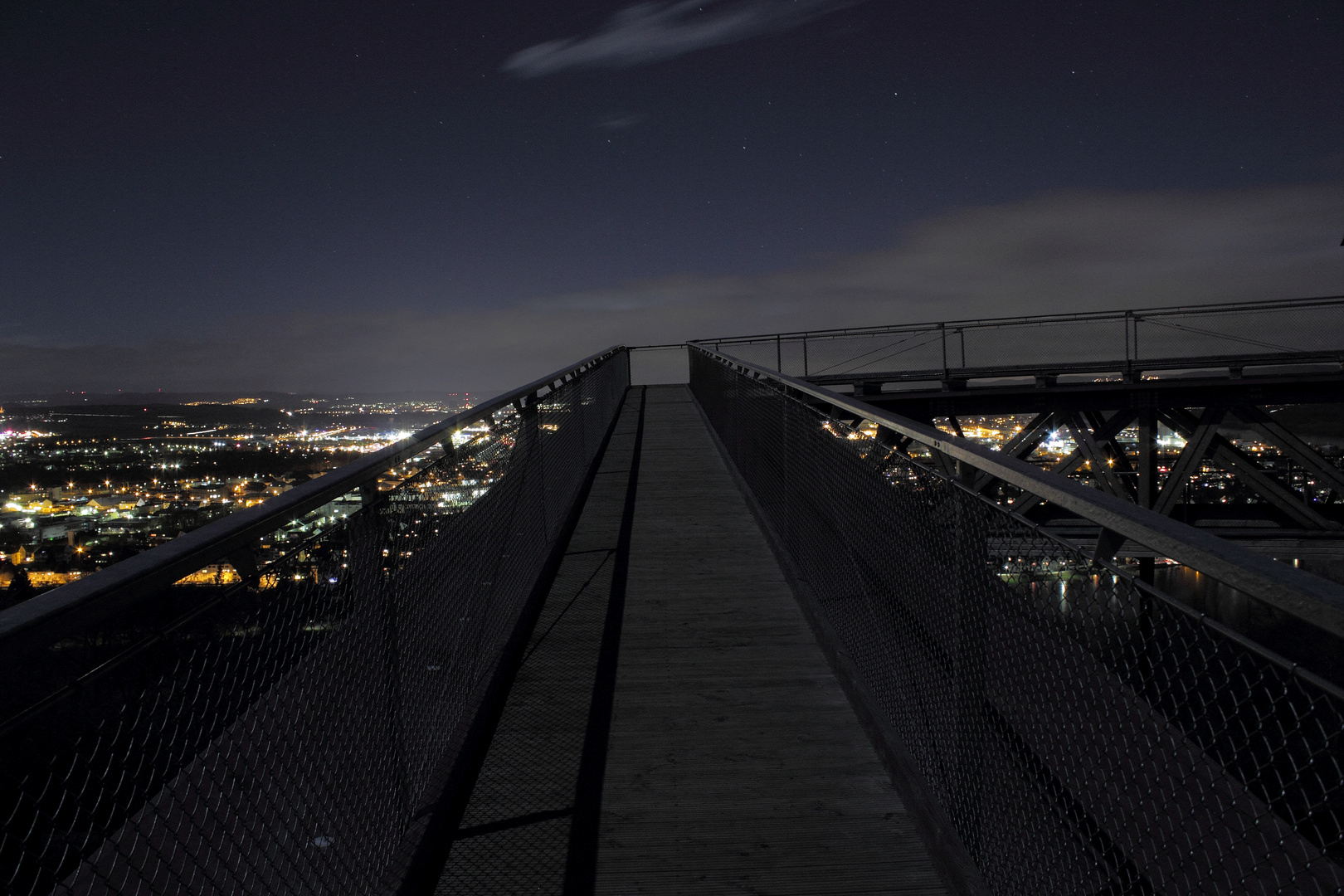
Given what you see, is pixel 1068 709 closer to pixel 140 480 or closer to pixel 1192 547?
pixel 1192 547

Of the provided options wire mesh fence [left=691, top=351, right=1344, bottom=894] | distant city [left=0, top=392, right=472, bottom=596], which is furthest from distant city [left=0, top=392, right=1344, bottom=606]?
wire mesh fence [left=691, top=351, right=1344, bottom=894]

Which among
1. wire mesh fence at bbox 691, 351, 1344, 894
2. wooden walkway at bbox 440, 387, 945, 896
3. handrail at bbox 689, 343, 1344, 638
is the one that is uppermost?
handrail at bbox 689, 343, 1344, 638

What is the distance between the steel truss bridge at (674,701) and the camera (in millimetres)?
1380

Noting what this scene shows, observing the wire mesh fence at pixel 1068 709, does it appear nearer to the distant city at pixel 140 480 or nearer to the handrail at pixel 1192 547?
the handrail at pixel 1192 547

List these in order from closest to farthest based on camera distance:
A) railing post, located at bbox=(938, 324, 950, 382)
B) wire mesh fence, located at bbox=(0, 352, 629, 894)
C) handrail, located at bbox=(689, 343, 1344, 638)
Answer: handrail, located at bbox=(689, 343, 1344, 638) < wire mesh fence, located at bbox=(0, 352, 629, 894) < railing post, located at bbox=(938, 324, 950, 382)

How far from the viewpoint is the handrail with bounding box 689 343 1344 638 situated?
1.10 metres

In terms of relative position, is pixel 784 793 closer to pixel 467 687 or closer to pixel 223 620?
pixel 467 687

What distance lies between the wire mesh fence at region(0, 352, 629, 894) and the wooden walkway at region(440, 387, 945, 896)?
395 millimetres

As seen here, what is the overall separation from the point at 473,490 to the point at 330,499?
1461 mm

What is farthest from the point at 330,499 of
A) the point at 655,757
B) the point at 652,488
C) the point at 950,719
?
the point at 652,488

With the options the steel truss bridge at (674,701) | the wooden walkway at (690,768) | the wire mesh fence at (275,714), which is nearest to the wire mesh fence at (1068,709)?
the steel truss bridge at (674,701)

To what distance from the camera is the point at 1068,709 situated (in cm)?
207

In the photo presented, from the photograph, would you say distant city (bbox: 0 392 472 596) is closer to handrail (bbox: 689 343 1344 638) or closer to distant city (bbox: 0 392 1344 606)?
distant city (bbox: 0 392 1344 606)

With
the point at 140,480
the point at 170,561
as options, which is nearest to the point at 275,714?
the point at 170,561
